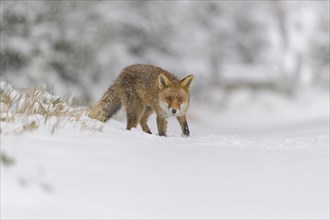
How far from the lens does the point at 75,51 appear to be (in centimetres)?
1959

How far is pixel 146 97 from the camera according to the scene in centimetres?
857

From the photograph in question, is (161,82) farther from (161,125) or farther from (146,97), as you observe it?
(161,125)

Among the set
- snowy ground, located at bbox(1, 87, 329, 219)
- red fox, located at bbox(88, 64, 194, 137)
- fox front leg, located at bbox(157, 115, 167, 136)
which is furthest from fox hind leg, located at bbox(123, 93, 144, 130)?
snowy ground, located at bbox(1, 87, 329, 219)

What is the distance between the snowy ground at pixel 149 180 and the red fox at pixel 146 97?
9.37 ft

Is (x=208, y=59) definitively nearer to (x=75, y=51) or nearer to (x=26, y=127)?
(x=75, y=51)

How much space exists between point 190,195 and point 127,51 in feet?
55.4

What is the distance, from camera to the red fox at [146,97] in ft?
27.1

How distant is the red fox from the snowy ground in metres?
2.86

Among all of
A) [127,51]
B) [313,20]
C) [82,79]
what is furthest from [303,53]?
[82,79]

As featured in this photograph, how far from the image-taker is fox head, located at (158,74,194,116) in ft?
26.9

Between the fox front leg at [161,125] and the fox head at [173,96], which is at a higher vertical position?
the fox head at [173,96]

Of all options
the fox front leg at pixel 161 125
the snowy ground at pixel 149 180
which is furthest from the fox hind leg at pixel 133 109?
the snowy ground at pixel 149 180

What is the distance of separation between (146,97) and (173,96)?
0.46 metres

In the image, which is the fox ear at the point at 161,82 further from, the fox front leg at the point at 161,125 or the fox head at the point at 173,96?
the fox front leg at the point at 161,125
